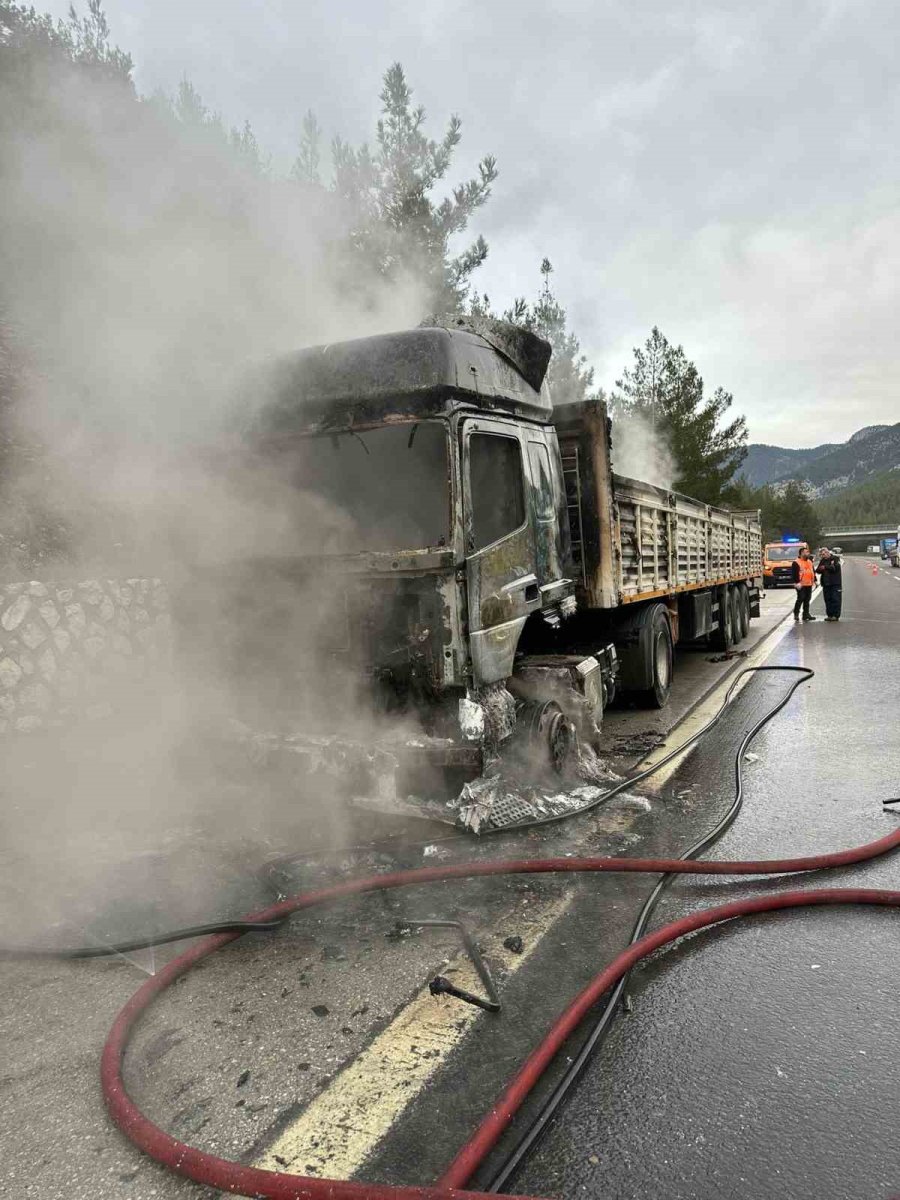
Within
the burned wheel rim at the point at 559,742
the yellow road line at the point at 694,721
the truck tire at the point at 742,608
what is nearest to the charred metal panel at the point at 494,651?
the burned wheel rim at the point at 559,742

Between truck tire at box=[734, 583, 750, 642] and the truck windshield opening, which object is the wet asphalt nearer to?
the truck windshield opening

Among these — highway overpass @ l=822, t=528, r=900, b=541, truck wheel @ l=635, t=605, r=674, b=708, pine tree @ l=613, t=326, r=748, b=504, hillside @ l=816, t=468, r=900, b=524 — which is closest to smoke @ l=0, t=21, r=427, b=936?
truck wheel @ l=635, t=605, r=674, b=708

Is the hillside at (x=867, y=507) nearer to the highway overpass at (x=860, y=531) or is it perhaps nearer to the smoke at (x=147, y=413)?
the highway overpass at (x=860, y=531)

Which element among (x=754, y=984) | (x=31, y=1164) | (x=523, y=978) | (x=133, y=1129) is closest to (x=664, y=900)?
(x=754, y=984)

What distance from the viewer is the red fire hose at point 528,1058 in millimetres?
1686

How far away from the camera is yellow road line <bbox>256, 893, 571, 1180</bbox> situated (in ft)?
6.15

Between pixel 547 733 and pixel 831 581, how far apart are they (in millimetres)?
13677

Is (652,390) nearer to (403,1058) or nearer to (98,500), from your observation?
(98,500)

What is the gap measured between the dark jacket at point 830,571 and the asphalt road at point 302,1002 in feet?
42.2

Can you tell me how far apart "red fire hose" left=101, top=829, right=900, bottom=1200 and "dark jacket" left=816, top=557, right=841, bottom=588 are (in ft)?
44.5

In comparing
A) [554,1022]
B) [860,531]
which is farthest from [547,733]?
[860,531]

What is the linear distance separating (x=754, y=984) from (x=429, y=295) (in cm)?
725

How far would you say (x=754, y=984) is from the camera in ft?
8.61

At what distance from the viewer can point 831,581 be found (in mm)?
16000
